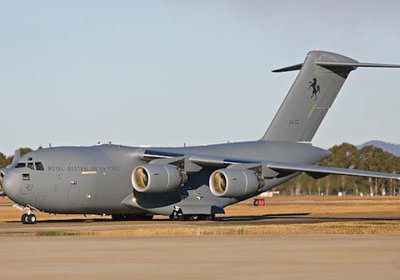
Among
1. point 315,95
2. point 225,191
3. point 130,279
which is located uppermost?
point 315,95

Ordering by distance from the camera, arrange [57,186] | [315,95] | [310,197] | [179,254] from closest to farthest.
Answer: [179,254]
[57,186]
[315,95]
[310,197]

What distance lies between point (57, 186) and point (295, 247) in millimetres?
21365

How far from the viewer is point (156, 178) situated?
137 ft

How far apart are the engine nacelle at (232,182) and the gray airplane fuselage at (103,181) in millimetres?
2101

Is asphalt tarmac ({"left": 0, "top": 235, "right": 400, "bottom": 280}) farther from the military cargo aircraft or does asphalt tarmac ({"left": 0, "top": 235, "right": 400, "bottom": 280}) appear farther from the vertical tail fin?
the vertical tail fin

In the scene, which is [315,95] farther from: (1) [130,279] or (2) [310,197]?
(2) [310,197]

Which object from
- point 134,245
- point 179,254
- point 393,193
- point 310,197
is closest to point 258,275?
point 179,254

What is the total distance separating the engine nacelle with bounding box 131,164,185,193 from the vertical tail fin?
700cm

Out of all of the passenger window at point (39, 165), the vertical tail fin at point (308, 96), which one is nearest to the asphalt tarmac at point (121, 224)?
the passenger window at point (39, 165)

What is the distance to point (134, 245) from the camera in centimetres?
2341

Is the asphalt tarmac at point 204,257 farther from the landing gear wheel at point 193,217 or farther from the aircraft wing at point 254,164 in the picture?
the landing gear wheel at point 193,217

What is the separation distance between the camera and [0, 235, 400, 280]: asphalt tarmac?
52.7 feet

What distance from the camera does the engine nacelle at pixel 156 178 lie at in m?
41.9

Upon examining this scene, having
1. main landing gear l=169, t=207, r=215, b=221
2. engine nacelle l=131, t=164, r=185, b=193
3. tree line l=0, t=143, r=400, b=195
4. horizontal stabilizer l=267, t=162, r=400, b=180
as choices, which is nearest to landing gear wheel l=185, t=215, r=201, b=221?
main landing gear l=169, t=207, r=215, b=221
